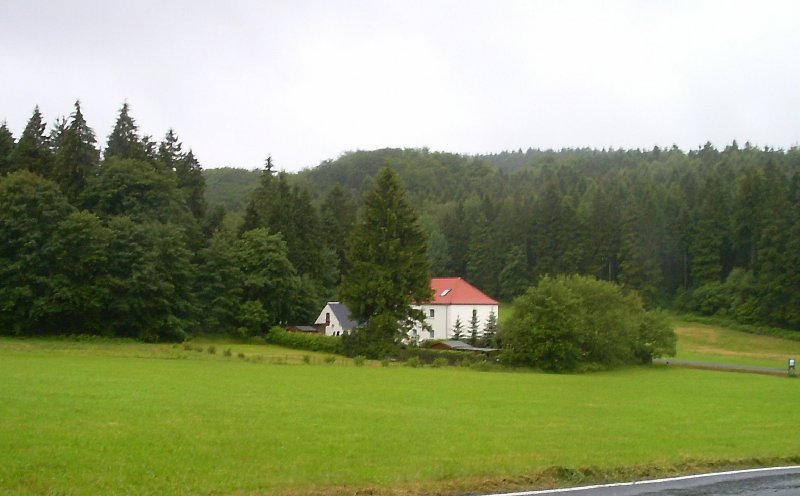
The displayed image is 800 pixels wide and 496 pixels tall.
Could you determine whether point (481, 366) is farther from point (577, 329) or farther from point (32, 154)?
point (32, 154)

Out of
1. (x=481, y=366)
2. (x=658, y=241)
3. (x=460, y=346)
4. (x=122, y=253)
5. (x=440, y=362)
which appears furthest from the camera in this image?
(x=658, y=241)

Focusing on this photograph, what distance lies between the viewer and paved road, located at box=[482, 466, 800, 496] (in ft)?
43.6

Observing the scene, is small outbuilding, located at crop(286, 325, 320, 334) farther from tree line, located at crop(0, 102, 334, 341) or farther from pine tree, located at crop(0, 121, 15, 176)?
pine tree, located at crop(0, 121, 15, 176)

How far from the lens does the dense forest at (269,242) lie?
6450 centimetres

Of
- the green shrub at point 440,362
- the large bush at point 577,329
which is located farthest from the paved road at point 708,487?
the large bush at point 577,329

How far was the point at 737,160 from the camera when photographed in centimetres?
17538

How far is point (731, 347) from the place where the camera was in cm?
8469

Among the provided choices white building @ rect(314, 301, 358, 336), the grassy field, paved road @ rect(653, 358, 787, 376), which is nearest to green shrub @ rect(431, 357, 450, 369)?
paved road @ rect(653, 358, 787, 376)

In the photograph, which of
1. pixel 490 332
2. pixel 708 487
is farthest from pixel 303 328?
pixel 708 487

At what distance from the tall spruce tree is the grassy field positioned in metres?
30.7

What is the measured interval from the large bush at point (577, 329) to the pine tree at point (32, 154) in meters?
49.6

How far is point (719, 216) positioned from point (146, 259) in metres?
82.9

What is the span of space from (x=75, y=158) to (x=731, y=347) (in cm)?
7301

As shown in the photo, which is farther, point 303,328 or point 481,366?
point 303,328
